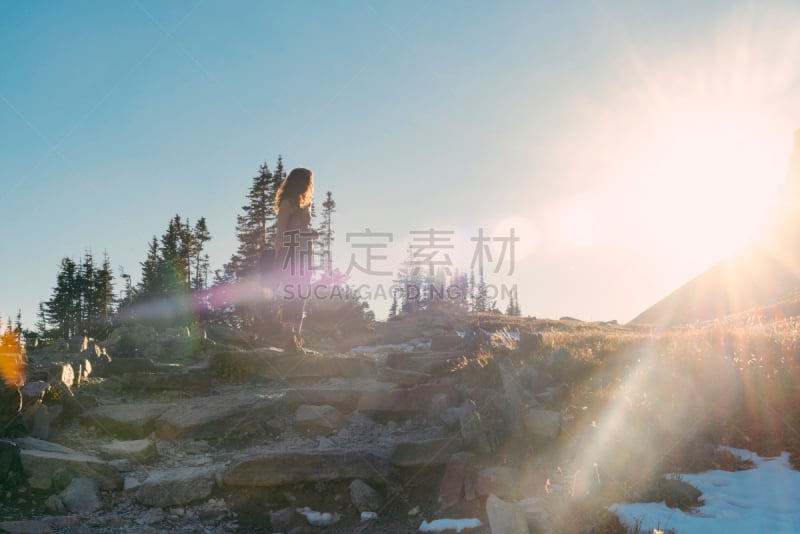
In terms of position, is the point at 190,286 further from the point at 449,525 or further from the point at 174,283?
the point at 449,525

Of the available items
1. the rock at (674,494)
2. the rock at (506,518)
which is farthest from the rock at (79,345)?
the rock at (674,494)

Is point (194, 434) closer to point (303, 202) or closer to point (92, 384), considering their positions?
point (92, 384)

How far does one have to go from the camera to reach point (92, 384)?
29.0 ft

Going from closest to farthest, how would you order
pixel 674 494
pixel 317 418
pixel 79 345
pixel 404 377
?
pixel 674 494 → pixel 317 418 → pixel 404 377 → pixel 79 345

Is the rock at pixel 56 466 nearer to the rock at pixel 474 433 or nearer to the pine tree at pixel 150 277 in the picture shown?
the rock at pixel 474 433

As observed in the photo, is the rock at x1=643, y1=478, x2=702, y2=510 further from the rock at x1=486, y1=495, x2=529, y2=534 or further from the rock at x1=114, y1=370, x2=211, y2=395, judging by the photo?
the rock at x1=114, y1=370, x2=211, y2=395

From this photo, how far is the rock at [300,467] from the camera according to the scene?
603 cm

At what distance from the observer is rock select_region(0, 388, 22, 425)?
22.1 ft

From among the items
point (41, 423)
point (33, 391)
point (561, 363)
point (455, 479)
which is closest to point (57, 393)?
point (33, 391)

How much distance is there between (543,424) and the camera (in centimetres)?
634

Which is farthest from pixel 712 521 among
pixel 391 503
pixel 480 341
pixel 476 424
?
pixel 480 341

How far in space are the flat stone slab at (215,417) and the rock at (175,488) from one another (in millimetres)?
1345

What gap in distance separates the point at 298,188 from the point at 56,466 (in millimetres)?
7251

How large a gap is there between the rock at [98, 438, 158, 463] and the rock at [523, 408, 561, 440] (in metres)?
4.83
